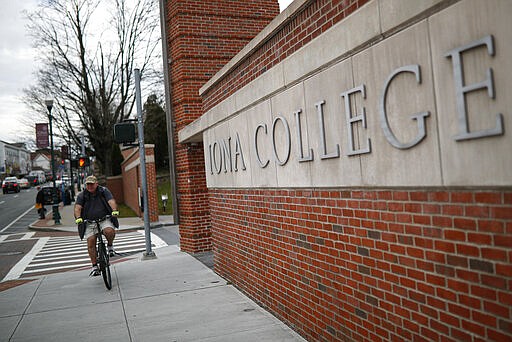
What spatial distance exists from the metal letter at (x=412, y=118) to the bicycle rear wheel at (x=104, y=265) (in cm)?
610

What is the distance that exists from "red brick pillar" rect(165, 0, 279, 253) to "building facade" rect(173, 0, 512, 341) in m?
4.92

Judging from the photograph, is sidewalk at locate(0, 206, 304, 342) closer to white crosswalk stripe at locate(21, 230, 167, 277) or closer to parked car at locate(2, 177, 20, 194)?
white crosswalk stripe at locate(21, 230, 167, 277)

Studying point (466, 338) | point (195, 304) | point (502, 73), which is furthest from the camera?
point (195, 304)

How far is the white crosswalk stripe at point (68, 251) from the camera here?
12.5 m

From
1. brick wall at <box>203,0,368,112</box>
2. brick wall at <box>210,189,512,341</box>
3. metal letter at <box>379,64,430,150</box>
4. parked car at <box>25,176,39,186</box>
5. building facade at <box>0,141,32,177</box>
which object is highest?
building facade at <box>0,141,32,177</box>

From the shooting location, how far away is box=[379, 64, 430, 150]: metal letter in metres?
2.89

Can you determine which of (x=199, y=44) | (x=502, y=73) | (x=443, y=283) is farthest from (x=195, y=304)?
(x=199, y=44)

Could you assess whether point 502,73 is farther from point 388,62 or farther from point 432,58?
Answer: point 388,62

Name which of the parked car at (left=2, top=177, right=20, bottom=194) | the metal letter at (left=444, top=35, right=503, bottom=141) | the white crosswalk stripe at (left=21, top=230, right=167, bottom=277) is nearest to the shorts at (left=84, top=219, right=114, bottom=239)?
the white crosswalk stripe at (left=21, top=230, right=167, bottom=277)

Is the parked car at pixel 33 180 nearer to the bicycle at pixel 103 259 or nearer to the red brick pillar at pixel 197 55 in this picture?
the red brick pillar at pixel 197 55

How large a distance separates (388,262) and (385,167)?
2.29 feet

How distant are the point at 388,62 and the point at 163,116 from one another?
39.3m

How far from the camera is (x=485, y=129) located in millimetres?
2449

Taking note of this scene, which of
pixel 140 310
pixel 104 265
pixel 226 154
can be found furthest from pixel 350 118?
pixel 104 265
